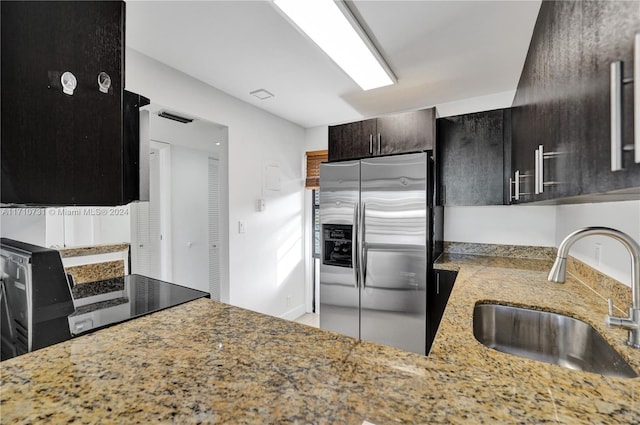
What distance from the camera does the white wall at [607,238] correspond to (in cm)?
129

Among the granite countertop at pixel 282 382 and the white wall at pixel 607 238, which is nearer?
the granite countertop at pixel 282 382

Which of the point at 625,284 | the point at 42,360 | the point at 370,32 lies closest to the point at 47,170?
the point at 42,360

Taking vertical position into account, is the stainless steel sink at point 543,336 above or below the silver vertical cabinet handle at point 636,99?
below

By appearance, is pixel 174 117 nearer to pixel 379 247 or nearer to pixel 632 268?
pixel 379 247

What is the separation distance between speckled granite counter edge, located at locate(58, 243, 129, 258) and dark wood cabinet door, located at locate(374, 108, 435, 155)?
211 cm

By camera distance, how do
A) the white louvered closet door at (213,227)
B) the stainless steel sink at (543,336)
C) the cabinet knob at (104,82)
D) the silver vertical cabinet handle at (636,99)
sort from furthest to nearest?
the white louvered closet door at (213,227) < the stainless steel sink at (543,336) < the cabinet knob at (104,82) < the silver vertical cabinet handle at (636,99)

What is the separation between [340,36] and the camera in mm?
1734

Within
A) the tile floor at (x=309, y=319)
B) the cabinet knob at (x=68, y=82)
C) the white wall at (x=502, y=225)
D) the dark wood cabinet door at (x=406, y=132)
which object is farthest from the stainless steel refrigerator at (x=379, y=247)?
the cabinet knob at (x=68, y=82)

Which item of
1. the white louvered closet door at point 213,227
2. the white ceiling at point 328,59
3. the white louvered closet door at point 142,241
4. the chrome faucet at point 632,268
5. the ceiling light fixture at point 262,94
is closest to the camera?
the chrome faucet at point 632,268

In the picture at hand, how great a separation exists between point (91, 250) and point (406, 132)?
7.94 ft

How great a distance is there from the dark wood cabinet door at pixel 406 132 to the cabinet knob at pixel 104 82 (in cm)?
223

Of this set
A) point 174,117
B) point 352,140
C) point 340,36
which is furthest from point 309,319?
point 340,36

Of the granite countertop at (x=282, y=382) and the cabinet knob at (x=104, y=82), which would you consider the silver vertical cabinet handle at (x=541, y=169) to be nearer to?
the granite countertop at (x=282, y=382)

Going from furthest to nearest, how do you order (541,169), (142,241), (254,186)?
(142,241)
(254,186)
(541,169)
